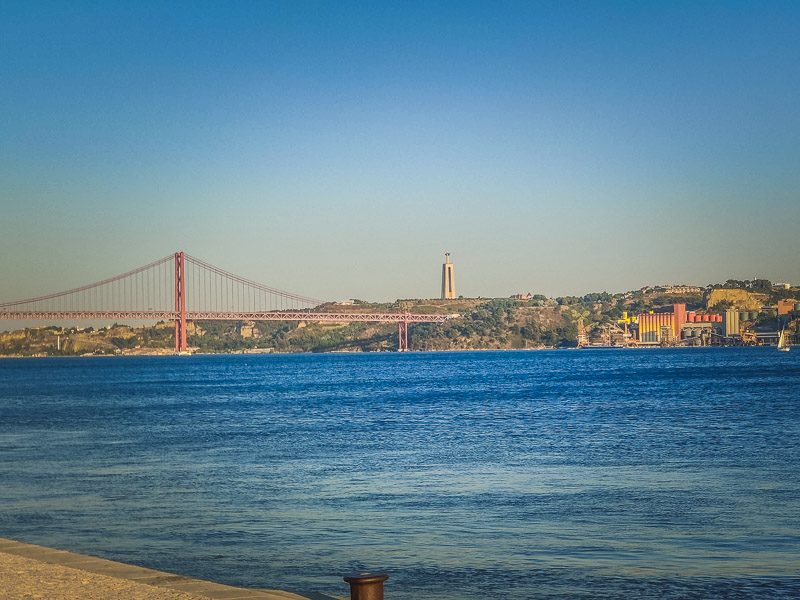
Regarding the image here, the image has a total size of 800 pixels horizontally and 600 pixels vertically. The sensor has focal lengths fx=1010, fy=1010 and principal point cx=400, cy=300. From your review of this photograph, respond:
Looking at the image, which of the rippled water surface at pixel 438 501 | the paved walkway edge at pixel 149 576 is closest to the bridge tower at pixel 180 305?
the rippled water surface at pixel 438 501

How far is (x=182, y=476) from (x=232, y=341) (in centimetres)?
16267

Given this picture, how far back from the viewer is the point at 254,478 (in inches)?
634

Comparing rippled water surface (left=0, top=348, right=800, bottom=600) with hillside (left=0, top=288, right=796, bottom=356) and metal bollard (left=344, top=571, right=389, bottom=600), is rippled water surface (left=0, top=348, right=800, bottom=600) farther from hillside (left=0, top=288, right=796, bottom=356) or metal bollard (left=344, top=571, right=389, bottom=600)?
hillside (left=0, top=288, right=796, bottom=356)

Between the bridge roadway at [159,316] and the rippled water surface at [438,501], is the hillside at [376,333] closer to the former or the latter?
the bridge roadway at [159,316]

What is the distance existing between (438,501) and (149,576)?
5.75 m

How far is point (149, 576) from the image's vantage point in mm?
7977

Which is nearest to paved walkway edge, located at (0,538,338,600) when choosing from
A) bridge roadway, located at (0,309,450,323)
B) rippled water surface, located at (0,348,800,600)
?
rippled water surface, located at (0,348,800,600)

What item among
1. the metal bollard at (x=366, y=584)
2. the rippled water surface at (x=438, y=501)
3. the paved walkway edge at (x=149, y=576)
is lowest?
the rippled water surface at (x=438, y=501)

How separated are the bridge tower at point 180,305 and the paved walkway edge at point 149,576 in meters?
A: 97.5

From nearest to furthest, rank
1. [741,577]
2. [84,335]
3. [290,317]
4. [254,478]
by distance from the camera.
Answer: [741,577] < [254,478] < [290,317] < [84,335]

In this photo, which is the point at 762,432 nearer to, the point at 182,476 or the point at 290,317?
the point at 182,476

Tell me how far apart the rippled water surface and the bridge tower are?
7812 cm

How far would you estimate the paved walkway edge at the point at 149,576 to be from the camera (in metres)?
7.22

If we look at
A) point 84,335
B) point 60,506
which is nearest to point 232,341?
point 84,335
